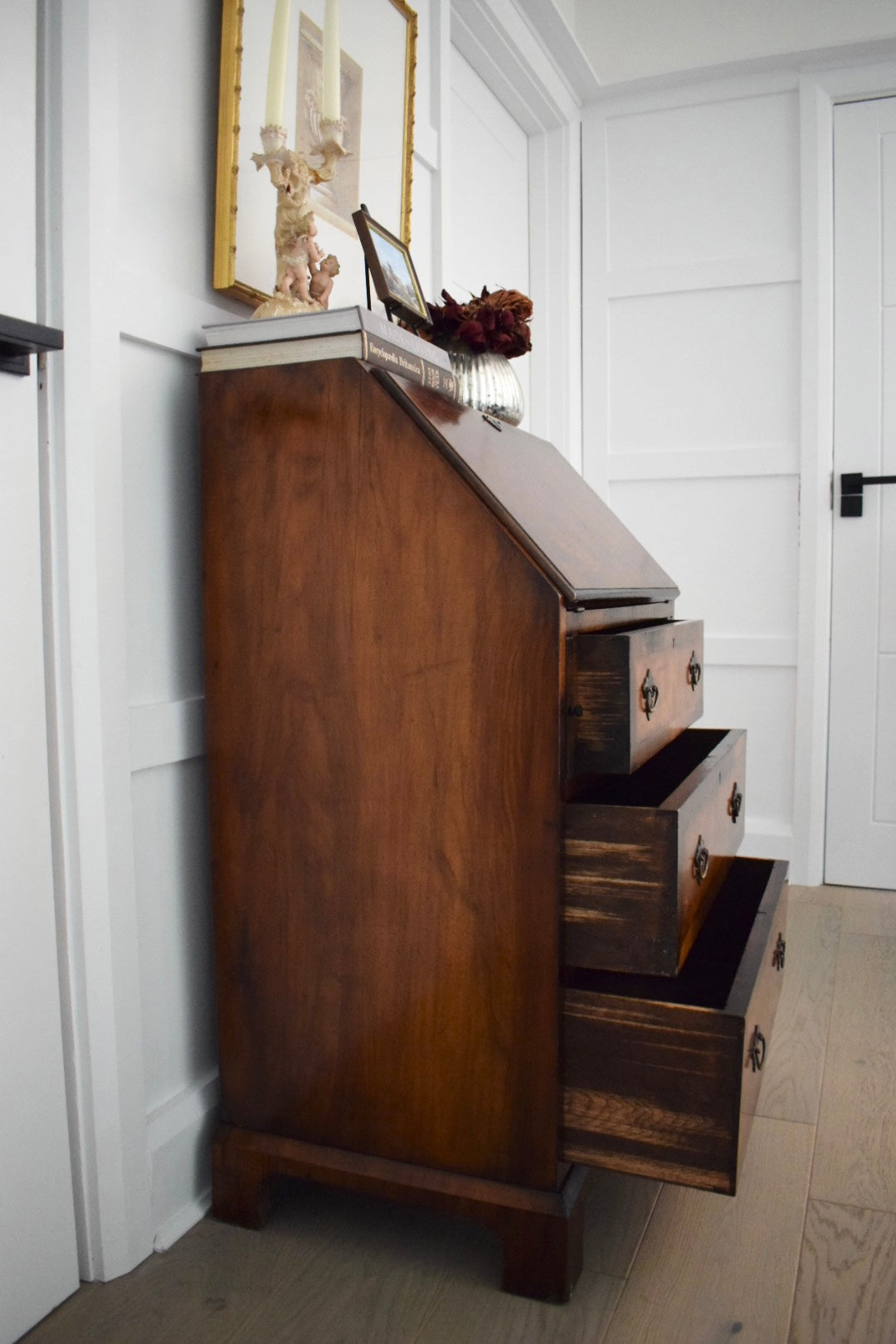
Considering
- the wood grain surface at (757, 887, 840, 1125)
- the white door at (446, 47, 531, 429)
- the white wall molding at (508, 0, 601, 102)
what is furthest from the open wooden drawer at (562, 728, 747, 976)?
the white wall molding at (508, 0, 601, 102)

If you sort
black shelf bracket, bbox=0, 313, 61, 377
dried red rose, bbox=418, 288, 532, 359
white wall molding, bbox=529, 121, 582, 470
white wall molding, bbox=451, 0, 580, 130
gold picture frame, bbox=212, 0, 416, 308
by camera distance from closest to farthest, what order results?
black shelf bracket, bbox=0, 313, 61, 377
gold picture frame, bbox=212, 0, 416, 308
dried red rose, bbox=418, 288, 532, 359
white wall molding, bbox=451, 0, 580, 130
white wall molding, bbox=529, 121, 582, 470

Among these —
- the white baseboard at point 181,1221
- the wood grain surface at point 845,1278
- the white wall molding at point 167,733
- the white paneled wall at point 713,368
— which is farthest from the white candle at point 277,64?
the white paneled wall at point 713,368

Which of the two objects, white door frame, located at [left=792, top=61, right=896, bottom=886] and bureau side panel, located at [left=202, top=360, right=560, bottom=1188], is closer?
bureau side panel, located at [left=202, top=360, right=560, bottom=1188]

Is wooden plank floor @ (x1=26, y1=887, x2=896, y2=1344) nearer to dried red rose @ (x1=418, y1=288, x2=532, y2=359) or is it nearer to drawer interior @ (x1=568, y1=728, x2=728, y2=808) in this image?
drawer interior @ (x1=568, y1=728, x2=728, y2=808)

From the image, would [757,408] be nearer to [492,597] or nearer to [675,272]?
[675,272]

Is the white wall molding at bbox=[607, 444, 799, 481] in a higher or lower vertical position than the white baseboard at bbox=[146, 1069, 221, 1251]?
higher

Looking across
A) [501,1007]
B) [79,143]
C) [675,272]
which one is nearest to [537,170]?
[675,272]

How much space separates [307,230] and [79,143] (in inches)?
11.5

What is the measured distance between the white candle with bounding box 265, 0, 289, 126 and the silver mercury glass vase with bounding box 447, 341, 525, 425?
402 mm

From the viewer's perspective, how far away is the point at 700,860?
1.21 meters

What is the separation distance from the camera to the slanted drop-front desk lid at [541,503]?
109 cm

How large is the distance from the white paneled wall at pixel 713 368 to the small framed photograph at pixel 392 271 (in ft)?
5.03

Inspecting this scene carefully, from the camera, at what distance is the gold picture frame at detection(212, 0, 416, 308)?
1.31 m

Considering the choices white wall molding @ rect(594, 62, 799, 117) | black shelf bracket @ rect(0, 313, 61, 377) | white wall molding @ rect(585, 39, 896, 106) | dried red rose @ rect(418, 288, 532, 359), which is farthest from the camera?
white wall molding @ rect(594, 62, 799, 117)
